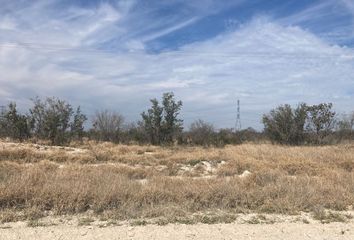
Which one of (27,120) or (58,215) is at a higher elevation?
(27,120)

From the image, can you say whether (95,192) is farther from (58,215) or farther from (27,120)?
(27,120)

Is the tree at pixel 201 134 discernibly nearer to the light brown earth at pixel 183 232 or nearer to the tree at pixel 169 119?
the tree at pixel 169 119

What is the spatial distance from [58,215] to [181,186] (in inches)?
131

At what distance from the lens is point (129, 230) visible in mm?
7785

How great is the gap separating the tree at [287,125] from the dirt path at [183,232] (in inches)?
1238

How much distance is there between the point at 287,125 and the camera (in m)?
39.5

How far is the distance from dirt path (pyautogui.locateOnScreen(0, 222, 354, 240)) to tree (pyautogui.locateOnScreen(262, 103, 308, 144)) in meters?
31.4

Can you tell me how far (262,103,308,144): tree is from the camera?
128 ft

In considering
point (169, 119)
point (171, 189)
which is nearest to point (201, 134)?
point (169, 119)

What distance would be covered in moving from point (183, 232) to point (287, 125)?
109 feet

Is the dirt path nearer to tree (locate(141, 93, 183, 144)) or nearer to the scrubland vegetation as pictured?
the scrubland vegetation

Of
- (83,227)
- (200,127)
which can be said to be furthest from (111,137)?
(83,227)

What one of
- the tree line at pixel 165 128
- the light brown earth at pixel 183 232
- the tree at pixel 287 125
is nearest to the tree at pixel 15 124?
the tree line at pixel 165 128

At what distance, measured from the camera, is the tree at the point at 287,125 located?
39.1 m
